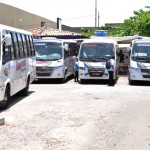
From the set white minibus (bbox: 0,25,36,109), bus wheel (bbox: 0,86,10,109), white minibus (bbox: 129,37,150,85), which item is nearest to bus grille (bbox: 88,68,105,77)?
white minibus (bbox: 129,37,150,85)

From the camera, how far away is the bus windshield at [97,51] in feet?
71.5

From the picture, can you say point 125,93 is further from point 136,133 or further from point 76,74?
point 136,133

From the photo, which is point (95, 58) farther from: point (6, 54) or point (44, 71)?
point (6, 54)

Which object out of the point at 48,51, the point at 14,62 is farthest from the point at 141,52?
the point at 14,62

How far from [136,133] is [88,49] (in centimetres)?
1325

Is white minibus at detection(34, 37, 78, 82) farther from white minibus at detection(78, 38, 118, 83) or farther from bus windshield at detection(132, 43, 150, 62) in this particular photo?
bus windshield at detection(132, 43, 150, 62)

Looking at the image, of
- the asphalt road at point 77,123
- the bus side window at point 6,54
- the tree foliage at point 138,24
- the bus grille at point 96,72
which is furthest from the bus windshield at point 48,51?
the tree foliage at point 138,24

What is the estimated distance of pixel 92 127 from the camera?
986cm

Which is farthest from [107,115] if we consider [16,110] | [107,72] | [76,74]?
[76,74]

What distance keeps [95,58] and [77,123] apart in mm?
11518

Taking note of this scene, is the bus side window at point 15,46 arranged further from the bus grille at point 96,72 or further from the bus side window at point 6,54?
the bus grille at point 96,72

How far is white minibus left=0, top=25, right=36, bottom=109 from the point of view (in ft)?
39.7

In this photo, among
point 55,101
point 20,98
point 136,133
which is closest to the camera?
point 136,133

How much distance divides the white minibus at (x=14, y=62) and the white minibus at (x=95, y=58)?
14.9ft
